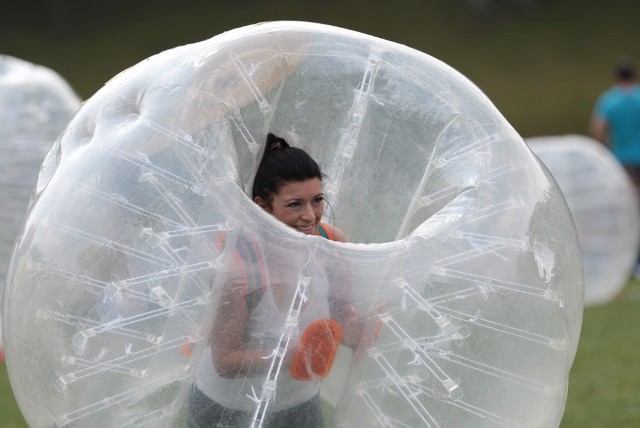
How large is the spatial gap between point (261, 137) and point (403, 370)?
0.94 metres

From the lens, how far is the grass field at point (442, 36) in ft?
73.9

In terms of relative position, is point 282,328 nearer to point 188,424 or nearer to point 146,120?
point 188,424

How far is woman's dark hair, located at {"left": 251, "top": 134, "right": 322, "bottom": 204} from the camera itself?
11.5ft

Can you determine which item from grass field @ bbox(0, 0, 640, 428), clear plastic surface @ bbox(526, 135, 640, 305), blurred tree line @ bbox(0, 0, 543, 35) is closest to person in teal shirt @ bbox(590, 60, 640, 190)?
clear plastic surface @ bbox(526, 135, 640, 305)

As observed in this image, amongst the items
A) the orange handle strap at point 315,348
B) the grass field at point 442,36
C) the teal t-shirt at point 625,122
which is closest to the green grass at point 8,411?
the orange handle strap at point 315,348

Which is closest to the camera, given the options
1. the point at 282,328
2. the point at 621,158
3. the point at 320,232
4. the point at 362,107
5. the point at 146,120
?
the point at 282,328

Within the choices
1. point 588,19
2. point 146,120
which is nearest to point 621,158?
point 146,120

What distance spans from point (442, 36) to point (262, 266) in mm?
21994

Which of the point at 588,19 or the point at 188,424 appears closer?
the point at 188,424

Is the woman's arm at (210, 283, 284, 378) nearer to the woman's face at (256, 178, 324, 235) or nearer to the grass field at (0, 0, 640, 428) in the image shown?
the woman's face at (256, 178, 324, 235)

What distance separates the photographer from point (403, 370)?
325 centimetres

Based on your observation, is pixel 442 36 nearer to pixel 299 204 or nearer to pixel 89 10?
pixel 89 10

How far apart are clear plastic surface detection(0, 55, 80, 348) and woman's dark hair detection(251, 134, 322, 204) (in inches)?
162

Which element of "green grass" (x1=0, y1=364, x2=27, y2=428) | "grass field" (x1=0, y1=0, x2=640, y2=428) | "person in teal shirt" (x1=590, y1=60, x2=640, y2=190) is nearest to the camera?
"green grass" (x1=0, y1=364, x2=27, y2=428)
